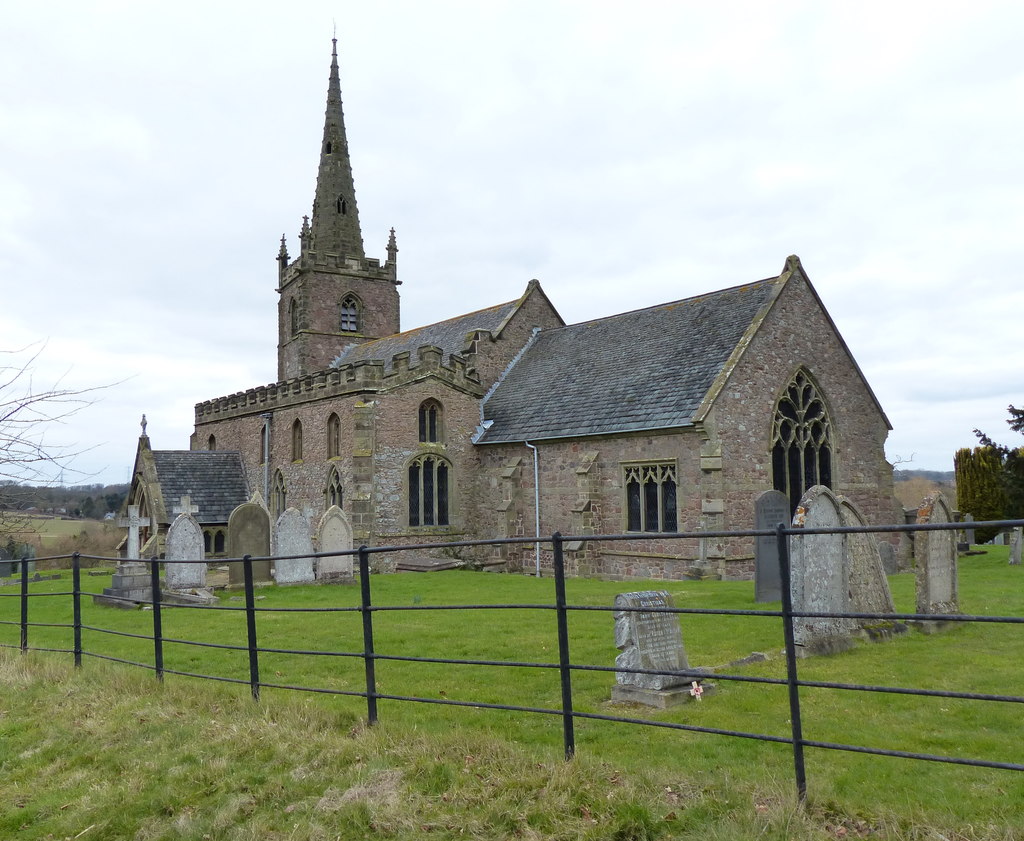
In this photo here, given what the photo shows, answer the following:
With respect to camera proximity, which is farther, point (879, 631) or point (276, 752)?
point (879, 631)

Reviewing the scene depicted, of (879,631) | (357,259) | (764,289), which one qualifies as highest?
(357,259)

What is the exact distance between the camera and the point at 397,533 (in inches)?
944

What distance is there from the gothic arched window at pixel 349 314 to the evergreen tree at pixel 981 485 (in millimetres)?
27601

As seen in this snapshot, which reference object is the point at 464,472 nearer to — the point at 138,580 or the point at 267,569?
the point at 267,569

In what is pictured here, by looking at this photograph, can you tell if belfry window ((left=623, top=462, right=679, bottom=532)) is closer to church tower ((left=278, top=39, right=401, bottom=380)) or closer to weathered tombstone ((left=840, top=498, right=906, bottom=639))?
weathered tombstone ((left=840, top=498, right=906, bottom=639))

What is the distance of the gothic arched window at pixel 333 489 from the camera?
984 inches

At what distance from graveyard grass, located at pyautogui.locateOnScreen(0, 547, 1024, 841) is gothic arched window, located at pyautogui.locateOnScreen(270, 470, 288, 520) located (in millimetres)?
18136

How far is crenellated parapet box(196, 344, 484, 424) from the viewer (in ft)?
79.7

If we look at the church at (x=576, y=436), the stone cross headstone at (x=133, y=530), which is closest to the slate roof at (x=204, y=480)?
the church at (x=576, y=436)

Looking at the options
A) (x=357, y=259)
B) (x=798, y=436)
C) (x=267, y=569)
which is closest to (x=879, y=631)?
(x=798, y=436)

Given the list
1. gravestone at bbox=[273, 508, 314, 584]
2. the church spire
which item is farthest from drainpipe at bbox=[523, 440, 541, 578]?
the church spire

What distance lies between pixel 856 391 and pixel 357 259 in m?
22.5

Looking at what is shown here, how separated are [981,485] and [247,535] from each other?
31139mm

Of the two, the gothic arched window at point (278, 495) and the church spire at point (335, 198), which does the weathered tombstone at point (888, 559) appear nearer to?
the gothic arched window at point (278, 495)
